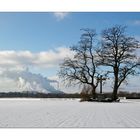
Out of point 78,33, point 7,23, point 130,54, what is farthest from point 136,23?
point 130,54

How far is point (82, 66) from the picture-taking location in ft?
60.8

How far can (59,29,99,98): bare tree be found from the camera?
1597 centimetres

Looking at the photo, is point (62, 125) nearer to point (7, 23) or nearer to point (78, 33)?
point (7, 23)

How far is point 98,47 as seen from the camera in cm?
1622

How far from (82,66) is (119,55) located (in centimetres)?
202

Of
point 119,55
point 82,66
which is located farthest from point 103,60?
point 82,66

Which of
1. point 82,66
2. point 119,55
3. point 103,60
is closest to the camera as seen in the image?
point 103,60

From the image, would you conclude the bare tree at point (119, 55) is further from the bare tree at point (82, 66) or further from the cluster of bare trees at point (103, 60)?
the bare tree at point (82, 66)

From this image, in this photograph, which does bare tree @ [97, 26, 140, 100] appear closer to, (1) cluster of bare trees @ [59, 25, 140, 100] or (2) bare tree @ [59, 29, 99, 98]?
(1) cluster of bare trees @ [59, 25, 140, 100]

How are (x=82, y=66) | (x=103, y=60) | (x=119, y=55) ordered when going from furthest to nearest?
(x=82, y=66)
(x=119, y=55)
(x=103, y=60)

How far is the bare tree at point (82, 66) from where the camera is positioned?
1597 centimetres

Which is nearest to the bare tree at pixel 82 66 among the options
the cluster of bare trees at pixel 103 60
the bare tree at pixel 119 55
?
the cluster of bare trees at pixel 103 60

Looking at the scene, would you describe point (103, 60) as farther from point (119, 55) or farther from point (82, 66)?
point (82, 66)
